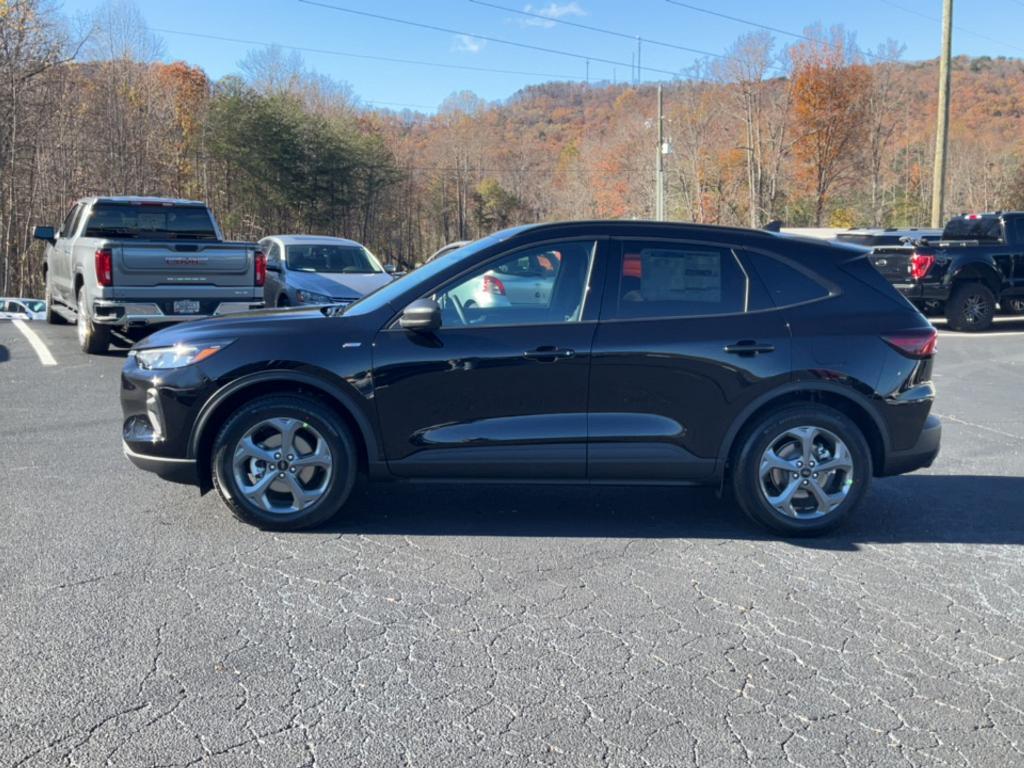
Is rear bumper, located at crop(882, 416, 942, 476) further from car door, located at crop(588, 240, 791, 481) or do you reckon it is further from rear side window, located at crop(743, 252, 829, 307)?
rear side window, located at crop(743, 252, 829, 307)

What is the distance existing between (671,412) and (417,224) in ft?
227

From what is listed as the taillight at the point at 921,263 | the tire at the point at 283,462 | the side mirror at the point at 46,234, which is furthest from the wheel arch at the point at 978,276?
the side mirror at the point at 46,234

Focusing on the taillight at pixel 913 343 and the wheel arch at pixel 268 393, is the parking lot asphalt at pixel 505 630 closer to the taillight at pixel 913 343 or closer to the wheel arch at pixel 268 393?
the wheel arch at pixel 268 393

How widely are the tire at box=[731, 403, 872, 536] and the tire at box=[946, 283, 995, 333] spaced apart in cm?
1305

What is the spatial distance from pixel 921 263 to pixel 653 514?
12.8 metres

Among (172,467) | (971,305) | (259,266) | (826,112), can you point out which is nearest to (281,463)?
(172,467)

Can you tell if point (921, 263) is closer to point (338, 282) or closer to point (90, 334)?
point (338, 282)

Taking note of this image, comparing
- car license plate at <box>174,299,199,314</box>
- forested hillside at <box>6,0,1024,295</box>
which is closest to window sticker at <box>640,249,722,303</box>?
car license plate at <box>174,299,199,314</box>

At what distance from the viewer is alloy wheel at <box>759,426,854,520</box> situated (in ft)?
17.4

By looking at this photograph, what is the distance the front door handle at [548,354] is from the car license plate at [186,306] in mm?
7723

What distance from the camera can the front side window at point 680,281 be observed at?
5348 mm

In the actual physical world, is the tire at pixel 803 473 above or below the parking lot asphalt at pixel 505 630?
above

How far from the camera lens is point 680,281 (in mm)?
5406

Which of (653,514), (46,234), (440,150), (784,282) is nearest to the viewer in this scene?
(784,282)
